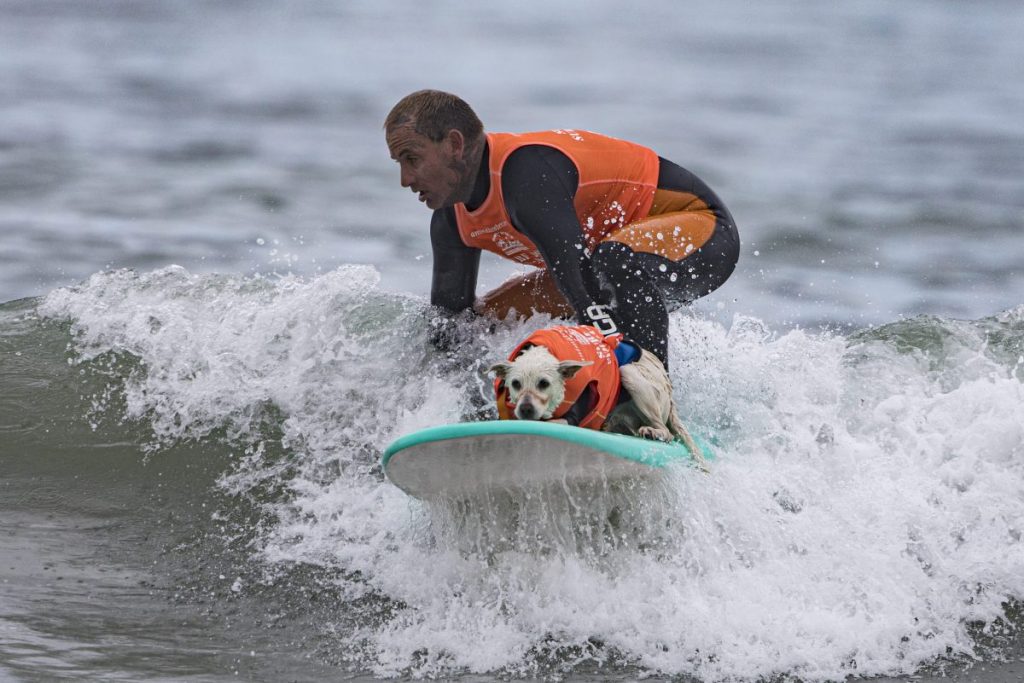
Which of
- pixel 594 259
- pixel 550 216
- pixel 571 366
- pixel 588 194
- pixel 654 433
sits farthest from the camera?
pixel 588 194

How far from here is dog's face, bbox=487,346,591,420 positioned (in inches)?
177

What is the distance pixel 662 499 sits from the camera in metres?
4.84

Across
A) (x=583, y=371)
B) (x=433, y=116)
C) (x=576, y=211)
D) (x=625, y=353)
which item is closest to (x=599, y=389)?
(x=583, y=371)

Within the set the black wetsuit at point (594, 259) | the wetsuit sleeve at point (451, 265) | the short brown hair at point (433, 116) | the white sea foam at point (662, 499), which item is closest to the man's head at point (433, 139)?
the short brown hair at point (433, 116)

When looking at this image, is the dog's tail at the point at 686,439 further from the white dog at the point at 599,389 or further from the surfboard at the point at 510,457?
the surfboard at the point at 510,457

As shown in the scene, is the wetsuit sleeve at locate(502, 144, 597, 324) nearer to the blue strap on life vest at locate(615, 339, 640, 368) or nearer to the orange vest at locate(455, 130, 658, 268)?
the orange vest at locate(455, 130, 658, 268)

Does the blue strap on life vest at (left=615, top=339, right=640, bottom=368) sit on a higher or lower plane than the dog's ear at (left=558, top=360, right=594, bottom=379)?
higher

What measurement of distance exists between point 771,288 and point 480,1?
21827 millimetres

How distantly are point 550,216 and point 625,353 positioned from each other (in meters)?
0.57

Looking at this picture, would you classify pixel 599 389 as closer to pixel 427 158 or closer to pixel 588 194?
pixel 588 194

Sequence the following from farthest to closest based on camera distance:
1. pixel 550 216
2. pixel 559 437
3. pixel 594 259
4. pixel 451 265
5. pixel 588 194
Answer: pixel 451 265 < pixel 588 194 < pixel 594 259 < pixel 550 216 < pixel 559 437

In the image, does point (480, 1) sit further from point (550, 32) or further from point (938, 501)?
point (938, 501)

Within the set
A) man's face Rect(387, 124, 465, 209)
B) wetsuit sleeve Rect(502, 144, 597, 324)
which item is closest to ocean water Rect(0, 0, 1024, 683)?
wetsuit sleeve Rect(502, 144, 597, 324)

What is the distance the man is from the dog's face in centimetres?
47
